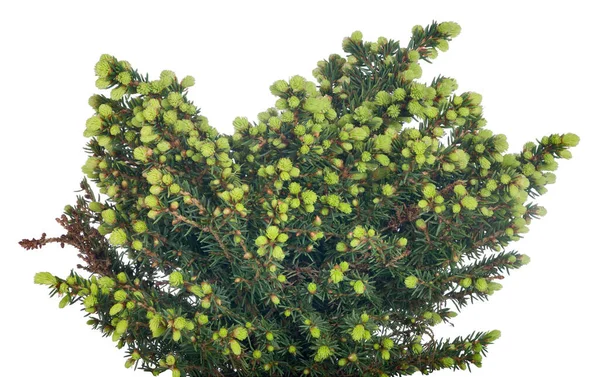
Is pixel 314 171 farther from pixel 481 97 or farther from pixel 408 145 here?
pixel 481 97

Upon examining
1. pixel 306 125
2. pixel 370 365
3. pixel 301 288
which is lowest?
pixel 370 365

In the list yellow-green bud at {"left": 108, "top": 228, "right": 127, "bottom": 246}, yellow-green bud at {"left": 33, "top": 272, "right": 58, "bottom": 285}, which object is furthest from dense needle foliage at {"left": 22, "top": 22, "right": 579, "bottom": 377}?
yellow-green bud at {"left": 33, "top": 272, "right": 58, "bottom": 285}

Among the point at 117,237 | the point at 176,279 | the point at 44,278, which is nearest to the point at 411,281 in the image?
the point at 176,279

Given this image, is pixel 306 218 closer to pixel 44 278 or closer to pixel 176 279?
pixel 176 279

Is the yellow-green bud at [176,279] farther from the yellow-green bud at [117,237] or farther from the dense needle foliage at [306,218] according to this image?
the yellow-green bud at [117,237]

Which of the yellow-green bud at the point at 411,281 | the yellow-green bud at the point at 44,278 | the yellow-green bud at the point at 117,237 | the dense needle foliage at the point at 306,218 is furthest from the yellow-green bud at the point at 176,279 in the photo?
the yellow-green bud at the point at 411,281

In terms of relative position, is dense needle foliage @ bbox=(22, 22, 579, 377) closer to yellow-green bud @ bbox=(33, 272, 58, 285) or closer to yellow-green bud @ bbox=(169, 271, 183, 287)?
yellow-green bud @ bbox=(169, 271, 183, 287)

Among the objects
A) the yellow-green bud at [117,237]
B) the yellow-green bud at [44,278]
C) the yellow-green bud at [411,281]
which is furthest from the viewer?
the yellow-green bud at [411,281]

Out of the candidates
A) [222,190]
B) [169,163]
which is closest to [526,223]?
[222,190]
